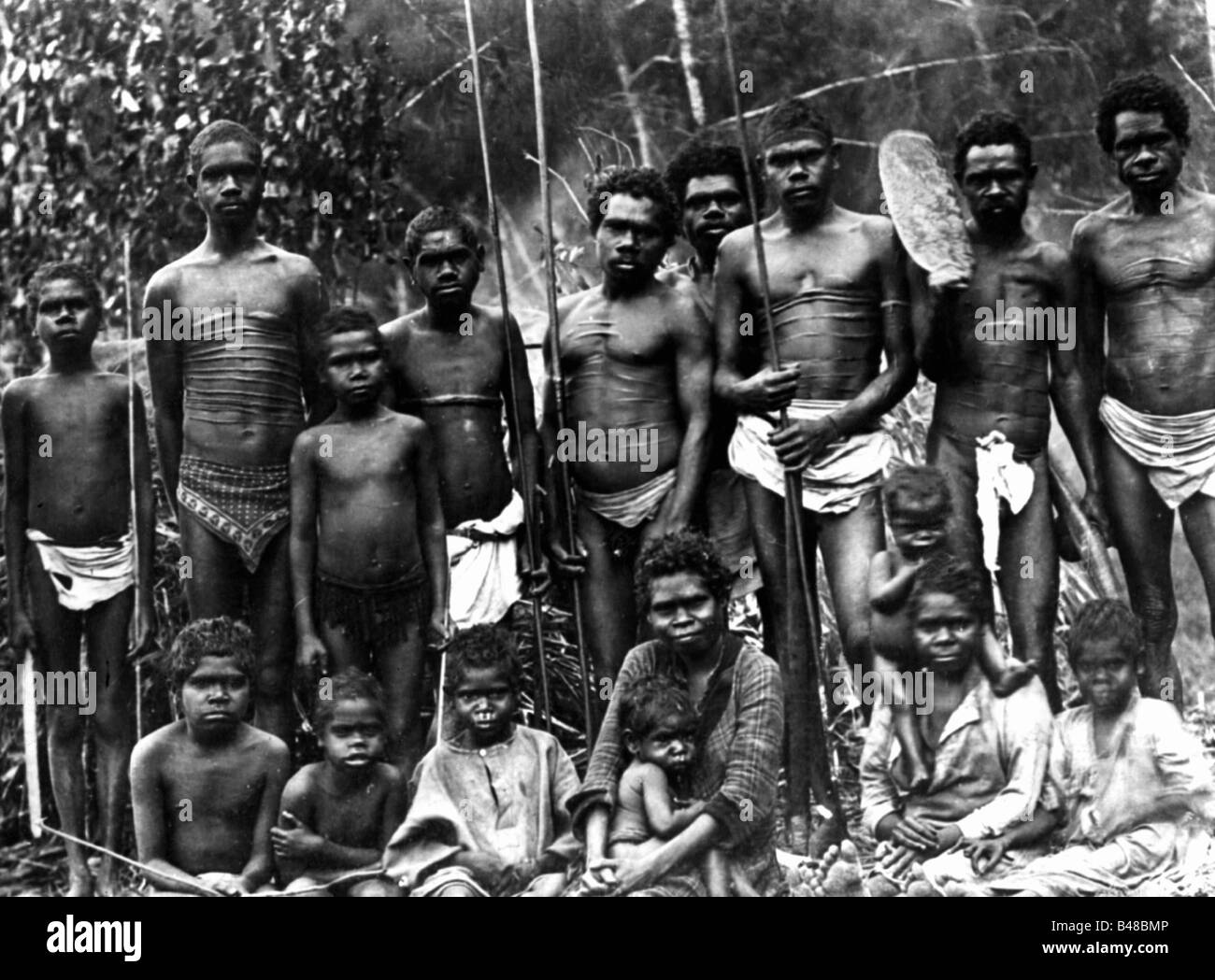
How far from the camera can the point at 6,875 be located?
8.96 metres

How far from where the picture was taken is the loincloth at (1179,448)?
8695 mm

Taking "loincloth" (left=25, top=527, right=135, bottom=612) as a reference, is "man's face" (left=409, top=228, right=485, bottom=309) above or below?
above

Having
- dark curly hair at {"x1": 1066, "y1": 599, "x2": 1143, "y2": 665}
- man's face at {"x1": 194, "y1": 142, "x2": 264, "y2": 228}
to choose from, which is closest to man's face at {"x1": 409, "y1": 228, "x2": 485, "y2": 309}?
man's face at {"x1": 194, "y1": 142, "x2": 264, "y2": 228}

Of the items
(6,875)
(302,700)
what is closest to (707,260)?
(302,700)

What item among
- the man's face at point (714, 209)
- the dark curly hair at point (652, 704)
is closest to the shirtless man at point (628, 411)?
the man's face at point (714, 209)

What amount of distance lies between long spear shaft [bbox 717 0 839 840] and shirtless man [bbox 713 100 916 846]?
0.06 ft

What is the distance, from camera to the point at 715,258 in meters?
8.87

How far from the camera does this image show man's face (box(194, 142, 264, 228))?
8.83m

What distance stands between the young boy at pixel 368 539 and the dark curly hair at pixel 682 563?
2.32 ft

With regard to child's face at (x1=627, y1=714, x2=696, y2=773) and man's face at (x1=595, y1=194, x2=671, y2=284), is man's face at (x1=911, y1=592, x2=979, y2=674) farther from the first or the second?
man's face at (x1=595, y1=194, x2=671, y2=284)

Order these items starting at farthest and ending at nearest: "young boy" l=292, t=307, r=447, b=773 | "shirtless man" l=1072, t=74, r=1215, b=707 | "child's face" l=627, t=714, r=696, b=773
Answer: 1. "shirtless man" l=1072, t=74, r=1215, b=707
2. "young boy" l=292, t=307, r=447, b=773
3. "child's face" l=627, t=714, r=696, b=773

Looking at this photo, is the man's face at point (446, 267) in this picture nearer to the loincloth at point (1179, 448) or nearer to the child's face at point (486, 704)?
the child's face at point (486, 704)

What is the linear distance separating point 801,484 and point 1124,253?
4.48ft
